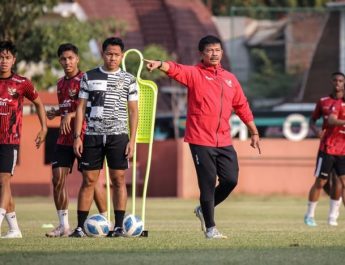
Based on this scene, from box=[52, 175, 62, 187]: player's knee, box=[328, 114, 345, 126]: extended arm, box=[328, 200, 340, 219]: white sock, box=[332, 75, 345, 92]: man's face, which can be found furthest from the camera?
box=[328, 200, 340, 219]: white sock

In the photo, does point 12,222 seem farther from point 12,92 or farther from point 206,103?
point 206,103

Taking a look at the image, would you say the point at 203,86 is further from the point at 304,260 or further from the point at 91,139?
the point at 304,260

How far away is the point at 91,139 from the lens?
14.8 metres

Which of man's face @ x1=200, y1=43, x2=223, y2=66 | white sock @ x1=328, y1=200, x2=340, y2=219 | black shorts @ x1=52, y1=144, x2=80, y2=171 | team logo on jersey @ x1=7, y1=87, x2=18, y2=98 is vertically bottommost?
white sock @ x1=328, y1=200, x2=340, y2=219

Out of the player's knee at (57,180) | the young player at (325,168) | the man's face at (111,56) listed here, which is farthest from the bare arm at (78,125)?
the young player at (325,168)

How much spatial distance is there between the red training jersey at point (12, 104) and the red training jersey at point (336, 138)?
22.6 feet

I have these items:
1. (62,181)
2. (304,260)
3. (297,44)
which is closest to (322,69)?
(297,44)

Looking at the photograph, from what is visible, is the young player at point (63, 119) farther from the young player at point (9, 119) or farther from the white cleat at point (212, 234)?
the white cleat at point (212, 234)

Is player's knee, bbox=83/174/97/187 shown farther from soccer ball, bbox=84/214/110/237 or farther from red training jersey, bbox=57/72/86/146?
red training jersey, bbox=57/72/86/146

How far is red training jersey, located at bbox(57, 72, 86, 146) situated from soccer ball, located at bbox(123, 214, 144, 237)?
4.93ft

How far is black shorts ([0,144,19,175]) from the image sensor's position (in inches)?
587

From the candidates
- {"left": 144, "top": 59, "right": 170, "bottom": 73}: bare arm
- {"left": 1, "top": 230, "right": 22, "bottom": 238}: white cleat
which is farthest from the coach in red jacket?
{"left": 1, "top": 230, "right": 22, "bottom": 238}: white cleat

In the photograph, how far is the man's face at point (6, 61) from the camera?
15.0 meters

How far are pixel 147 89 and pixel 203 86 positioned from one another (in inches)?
38.1
